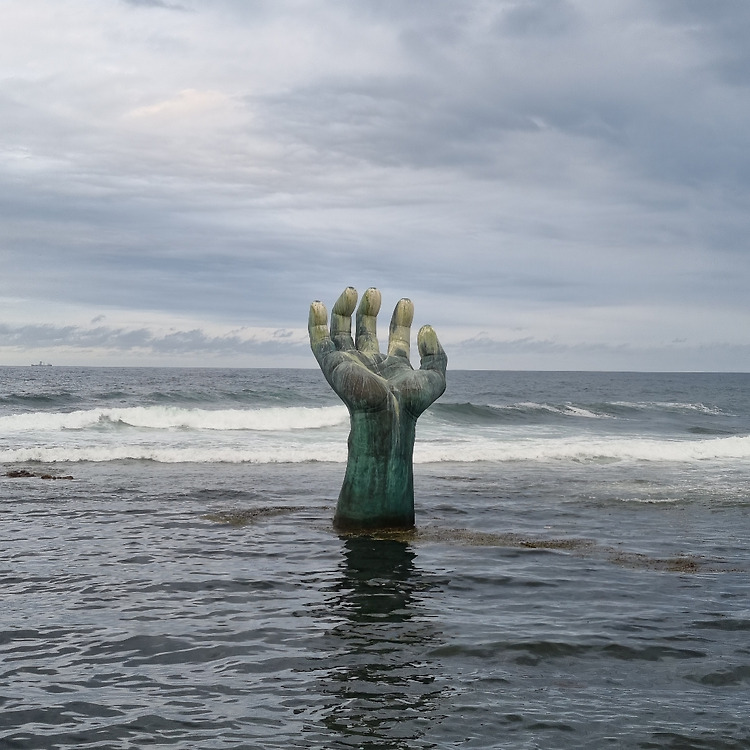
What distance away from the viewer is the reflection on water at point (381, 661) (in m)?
5.04

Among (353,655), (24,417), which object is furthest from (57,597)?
(24,417)

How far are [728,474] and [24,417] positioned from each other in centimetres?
2099

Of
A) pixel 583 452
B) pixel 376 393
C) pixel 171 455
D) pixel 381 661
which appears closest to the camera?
pixel 381 661

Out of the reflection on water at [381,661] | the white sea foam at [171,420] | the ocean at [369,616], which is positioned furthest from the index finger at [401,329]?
the white sea foam at [171,420]

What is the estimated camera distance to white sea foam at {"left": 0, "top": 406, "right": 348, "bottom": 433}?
2698cm

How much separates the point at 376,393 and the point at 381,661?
403 cm

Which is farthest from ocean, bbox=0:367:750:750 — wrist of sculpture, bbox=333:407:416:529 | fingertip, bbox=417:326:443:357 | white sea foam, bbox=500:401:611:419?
white sea foam, bbox=500:401:611:419

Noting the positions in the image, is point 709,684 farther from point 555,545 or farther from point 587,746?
point 555,545

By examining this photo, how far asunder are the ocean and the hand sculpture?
0.41 m

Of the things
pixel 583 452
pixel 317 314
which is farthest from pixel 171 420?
pixel 317 314

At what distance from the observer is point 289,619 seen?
699cm

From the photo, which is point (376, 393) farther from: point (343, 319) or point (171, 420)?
point (171, 420)

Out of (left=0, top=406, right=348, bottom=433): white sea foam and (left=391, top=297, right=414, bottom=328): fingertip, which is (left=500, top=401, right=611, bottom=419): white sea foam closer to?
(left=0, top=406, right=348, bottom=433): white sea foam

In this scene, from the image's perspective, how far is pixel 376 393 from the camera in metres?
9.70
